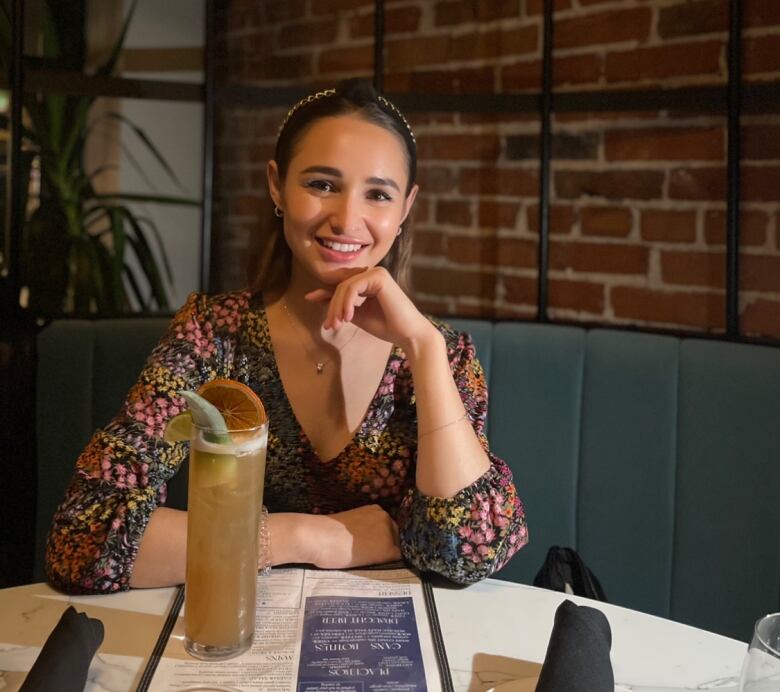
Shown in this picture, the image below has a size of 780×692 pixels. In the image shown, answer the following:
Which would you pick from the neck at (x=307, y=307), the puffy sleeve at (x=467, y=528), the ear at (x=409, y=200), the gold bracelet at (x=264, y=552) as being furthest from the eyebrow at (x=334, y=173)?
the gold bracelet at (x=264, y=552)

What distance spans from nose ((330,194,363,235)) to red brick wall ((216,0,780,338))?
0.34 meters

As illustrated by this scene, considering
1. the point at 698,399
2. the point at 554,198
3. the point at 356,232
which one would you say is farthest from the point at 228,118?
the point at 698,399

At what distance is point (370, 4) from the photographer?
8.94 feet

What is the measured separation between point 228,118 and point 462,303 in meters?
1.21

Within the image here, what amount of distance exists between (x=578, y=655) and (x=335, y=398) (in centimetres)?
81

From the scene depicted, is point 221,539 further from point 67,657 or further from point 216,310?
point 216,310

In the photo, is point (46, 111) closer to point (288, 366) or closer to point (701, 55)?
point (288, 366)

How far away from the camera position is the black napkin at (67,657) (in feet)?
2.88

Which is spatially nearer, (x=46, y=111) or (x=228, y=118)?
(x=46, y=111)

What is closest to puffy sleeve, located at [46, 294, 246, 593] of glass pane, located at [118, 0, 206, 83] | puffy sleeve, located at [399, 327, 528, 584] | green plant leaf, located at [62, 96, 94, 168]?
puffy sleeve, located at [399, 327, 528, 584]

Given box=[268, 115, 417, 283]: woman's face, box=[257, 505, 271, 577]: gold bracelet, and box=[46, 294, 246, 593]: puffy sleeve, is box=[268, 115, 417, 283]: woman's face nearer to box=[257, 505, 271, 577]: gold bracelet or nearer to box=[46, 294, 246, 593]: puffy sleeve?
box=[46, 294, 246, 593]: puffy sleeve

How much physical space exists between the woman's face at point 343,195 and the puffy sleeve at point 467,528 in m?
0.39

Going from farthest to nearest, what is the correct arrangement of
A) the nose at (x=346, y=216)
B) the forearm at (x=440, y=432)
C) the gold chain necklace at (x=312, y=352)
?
1. the gold chain necklace at (x=312, y=352)
2. the nose at (x=346, y=216)
3. the forearm at (x=440, y=432)

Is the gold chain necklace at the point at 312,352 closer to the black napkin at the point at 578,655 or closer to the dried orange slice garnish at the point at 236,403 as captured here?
the dried orange slice garnish at the point at 236,403
